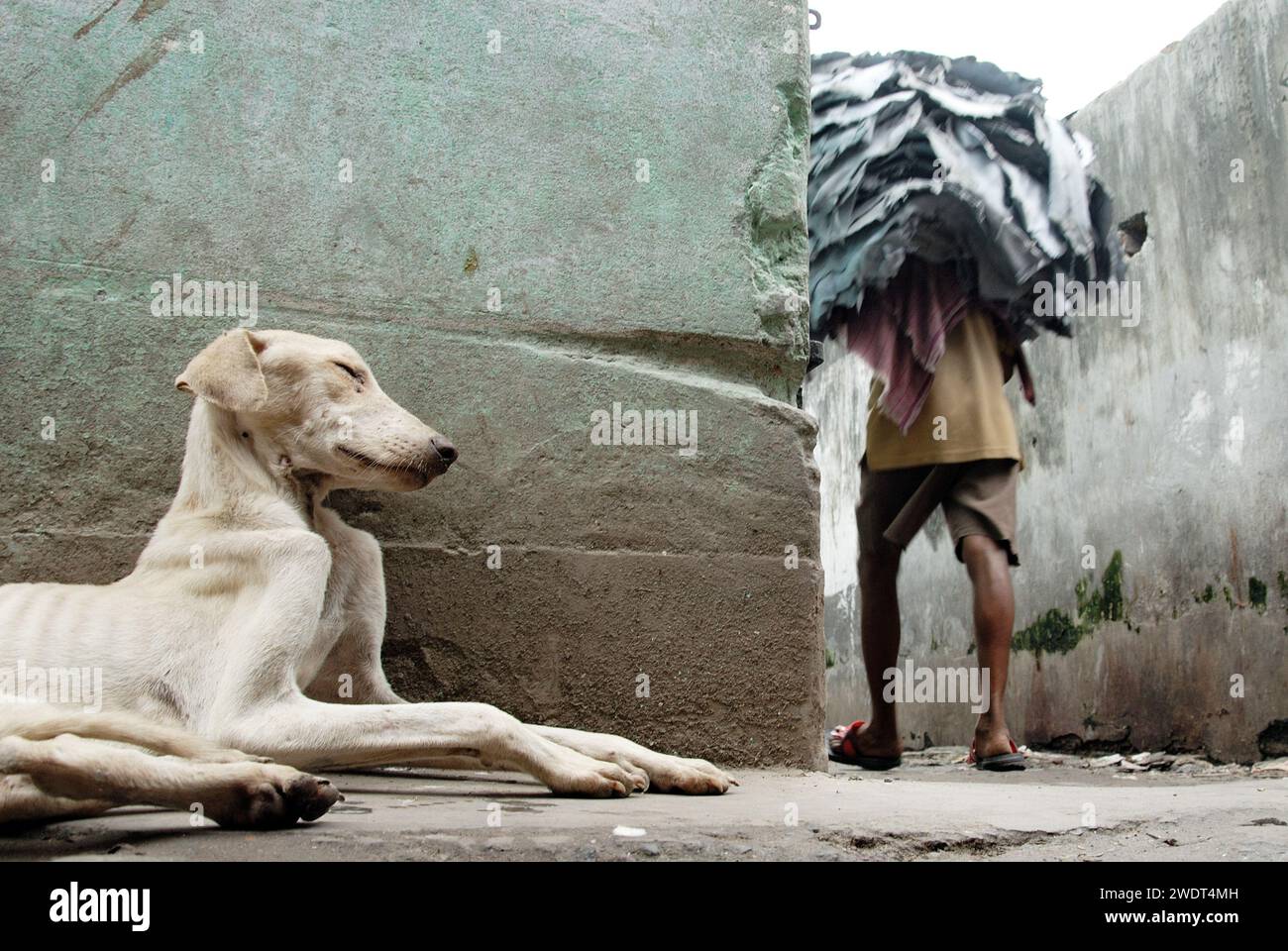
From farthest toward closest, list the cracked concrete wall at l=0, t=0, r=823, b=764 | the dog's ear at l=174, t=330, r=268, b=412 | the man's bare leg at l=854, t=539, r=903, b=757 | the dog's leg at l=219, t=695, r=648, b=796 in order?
1. the man's bare leg at l=854, t=539, r=903, b=757
2. the cracked concrete wall at l=0, t=0, r=823, b=764
3. the dog's ear at l=174, t=330, r=268, b=412
4. the dog's leg at l=219, t=695, r=648, b=796

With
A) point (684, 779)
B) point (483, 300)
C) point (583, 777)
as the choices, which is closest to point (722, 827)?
point (583, 777)

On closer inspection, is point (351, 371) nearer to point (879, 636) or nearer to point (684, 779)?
→ point (684, 779)

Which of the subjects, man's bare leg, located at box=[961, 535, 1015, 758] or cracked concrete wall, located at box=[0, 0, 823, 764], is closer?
cracked concrete wall, located at box=[0, 0, 823, 764]

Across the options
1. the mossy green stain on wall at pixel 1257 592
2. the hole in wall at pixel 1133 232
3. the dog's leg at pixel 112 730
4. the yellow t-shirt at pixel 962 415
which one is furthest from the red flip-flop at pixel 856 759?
the hole in wall at pixel 1133 232

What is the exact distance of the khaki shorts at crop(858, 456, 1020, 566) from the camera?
4191 millimetres

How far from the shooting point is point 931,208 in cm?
401

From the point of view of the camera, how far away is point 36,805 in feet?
6.07

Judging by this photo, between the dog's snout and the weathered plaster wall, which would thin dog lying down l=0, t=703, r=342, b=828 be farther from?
the weathered plaster wall

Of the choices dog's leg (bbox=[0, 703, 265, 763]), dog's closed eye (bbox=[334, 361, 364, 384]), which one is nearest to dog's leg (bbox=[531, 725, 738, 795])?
dog's leg (bbox=[0, 703, 265, 763])

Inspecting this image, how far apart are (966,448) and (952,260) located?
631 millimetres

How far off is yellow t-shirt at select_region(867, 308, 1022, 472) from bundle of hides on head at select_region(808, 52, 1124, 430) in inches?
2.6

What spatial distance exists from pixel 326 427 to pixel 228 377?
0.69ft
